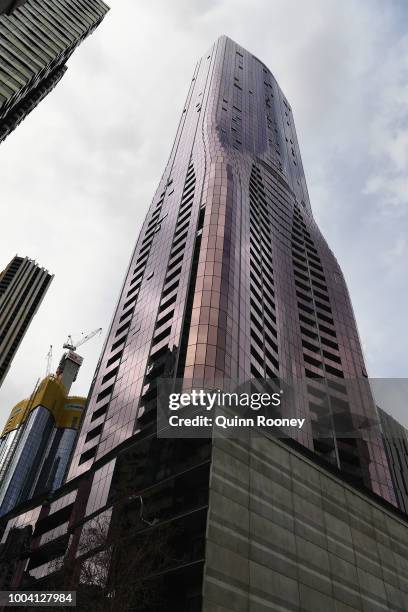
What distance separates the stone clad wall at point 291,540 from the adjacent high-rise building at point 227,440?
0.12 metres

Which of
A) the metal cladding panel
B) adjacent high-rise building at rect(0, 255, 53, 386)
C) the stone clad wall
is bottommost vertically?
the stone clad wall

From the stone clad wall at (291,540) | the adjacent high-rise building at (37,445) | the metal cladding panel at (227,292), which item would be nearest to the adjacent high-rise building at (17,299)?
the adjacent high-rise building at (37,445)

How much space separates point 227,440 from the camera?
40.0 meters

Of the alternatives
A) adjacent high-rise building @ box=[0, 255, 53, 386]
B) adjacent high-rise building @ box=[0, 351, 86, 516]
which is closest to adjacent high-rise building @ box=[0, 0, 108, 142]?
adjacent high-rise building @ box=[0, 255, 53, 386]

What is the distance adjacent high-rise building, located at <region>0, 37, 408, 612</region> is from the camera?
110 feet

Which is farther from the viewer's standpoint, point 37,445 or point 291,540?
point 37,445

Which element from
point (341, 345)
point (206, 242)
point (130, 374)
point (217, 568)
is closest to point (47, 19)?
point (206, 242)

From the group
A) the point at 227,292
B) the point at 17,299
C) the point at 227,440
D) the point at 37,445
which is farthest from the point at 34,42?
the point at 37,445

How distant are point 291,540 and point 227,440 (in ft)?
27.7

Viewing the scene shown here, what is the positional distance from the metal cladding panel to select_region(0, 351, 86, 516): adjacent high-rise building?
287 ft

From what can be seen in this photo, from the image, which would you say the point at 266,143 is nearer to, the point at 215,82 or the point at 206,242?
the point at 215,82

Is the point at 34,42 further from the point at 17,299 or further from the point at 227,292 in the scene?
the point at 17,299

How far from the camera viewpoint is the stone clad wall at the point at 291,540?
32.7 metres

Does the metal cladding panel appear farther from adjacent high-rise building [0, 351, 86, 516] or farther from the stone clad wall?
adjacent high-rise building [0, 351, 86, 516]
